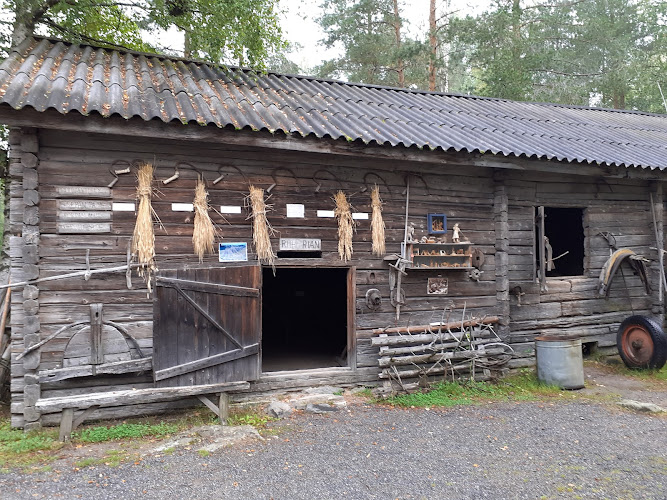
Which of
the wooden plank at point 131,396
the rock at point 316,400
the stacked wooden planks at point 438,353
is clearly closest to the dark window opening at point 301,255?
the stacked wooden planks at point 438,353

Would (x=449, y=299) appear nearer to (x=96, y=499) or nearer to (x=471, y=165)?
(x=471, y=165)

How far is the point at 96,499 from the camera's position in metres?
3.84

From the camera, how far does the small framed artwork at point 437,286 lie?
7.25m

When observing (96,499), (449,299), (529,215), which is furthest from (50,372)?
(529,215)

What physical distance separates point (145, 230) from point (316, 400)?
312cm

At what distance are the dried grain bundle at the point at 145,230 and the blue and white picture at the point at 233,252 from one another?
→ 2.71ft

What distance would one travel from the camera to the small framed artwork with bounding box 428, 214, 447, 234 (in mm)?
7199

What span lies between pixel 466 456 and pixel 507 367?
330 cm

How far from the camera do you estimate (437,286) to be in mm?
7297

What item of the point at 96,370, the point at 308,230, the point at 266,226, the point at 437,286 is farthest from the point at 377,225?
the point at 96,370

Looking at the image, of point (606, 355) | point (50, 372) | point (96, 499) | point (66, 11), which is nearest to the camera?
point (96, 499)

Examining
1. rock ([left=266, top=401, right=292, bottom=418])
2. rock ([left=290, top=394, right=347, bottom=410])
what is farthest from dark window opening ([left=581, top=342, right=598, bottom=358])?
rock ([left=266, top=401, right=292, bottom=418])

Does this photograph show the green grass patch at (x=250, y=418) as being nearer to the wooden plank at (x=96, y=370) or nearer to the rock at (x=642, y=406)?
the wooden plank at (x=96, y=370)

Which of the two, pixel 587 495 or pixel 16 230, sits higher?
pixel 16 230
